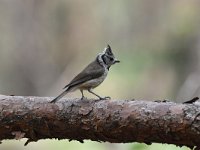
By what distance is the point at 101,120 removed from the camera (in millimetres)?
4613

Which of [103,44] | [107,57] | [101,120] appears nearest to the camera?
[101,120]

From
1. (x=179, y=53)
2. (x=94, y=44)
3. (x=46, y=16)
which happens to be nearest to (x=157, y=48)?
(x=179, y=53)

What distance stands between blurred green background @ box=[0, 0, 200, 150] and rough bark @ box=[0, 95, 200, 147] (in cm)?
955

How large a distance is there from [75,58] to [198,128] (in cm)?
1424

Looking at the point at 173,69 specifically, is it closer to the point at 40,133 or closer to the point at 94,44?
the point at 94,44

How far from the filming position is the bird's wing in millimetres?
5156

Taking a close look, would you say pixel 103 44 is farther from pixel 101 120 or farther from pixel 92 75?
pixel 101 120

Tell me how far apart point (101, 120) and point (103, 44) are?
46.0ft

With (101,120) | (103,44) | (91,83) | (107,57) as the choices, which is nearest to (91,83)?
(91,83)

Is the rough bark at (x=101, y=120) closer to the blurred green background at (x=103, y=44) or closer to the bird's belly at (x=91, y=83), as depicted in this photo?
the bird's belly at (x=91, y=83)

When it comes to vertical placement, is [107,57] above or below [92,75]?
above

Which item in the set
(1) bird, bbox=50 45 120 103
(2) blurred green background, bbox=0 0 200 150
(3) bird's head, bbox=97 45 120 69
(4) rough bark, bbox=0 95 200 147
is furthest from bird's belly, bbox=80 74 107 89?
(2) blurred green background, bbox=0 0 200 150

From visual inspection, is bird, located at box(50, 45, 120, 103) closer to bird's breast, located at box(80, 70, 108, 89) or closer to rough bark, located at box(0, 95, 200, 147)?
bird's breast, located at box(80, 70, 108, 89)

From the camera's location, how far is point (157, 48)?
17.1 m
